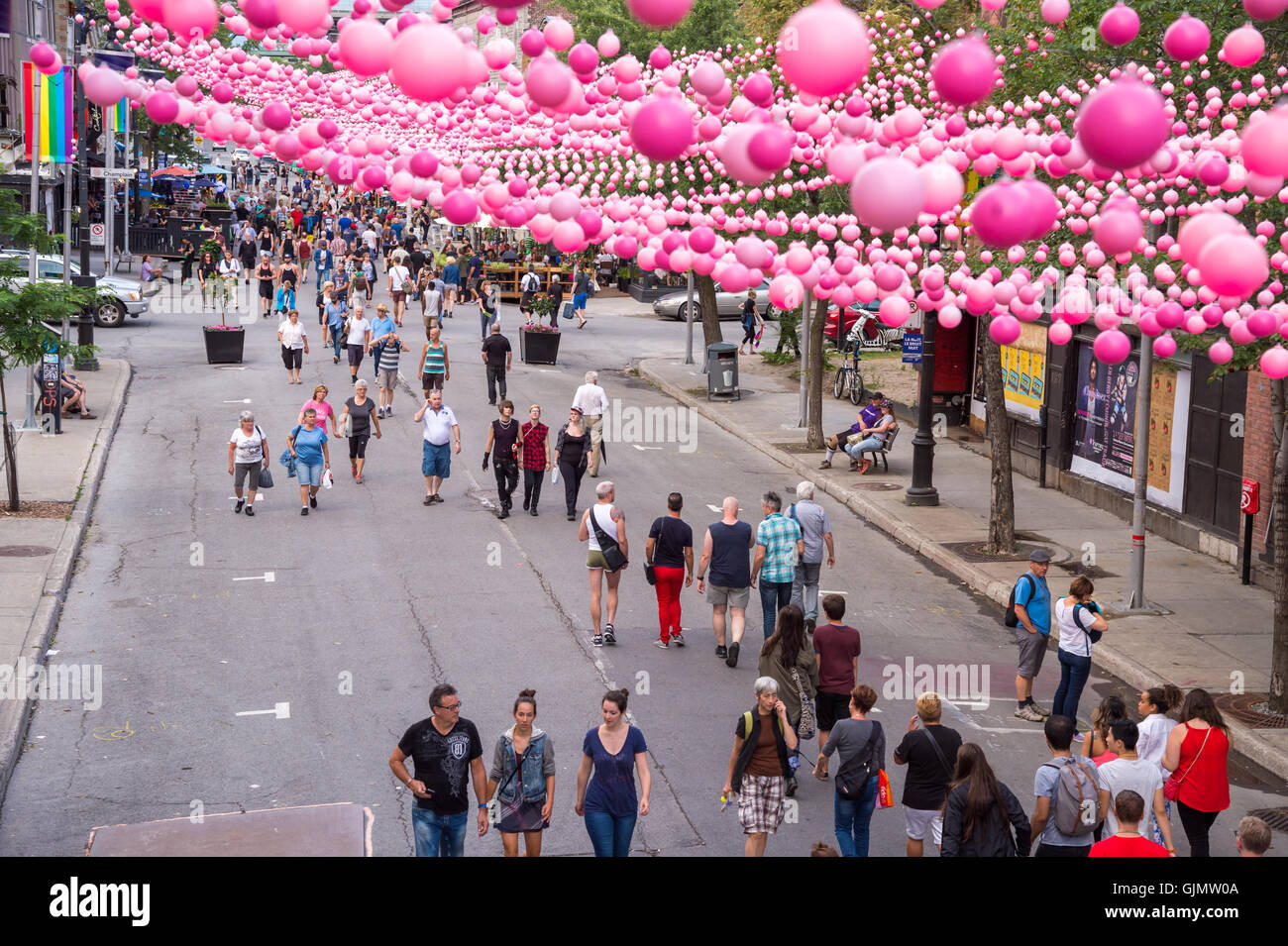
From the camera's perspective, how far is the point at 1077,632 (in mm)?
11383

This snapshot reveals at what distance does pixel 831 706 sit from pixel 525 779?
127 inches

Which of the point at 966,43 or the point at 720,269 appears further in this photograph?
the point at 720,269

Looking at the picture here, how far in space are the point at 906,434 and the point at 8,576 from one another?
54.1 feet

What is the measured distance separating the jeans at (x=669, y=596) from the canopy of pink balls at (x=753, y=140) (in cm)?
397

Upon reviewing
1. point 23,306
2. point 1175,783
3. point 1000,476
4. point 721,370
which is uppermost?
point 23,306

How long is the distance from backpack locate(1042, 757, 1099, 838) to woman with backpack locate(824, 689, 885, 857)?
1137 millimetres

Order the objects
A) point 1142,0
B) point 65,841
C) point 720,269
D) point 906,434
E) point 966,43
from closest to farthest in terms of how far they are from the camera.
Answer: point 966,43, point 720,269, point 65,841, point 1142,0, point 906,434

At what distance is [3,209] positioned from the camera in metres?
17.8

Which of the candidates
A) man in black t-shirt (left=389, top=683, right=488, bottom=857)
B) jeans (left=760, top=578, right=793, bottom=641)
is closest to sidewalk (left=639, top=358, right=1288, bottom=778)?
jeans (left=760, top=578, right=793, bottom=641)

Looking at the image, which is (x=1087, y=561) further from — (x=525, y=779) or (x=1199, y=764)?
(x=525, y=779)

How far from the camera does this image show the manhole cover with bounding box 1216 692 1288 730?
39.3ft

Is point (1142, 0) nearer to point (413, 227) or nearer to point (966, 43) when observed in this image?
point (966, 43)

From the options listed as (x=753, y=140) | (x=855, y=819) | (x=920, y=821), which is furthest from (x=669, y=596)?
(x=753, y=140)
